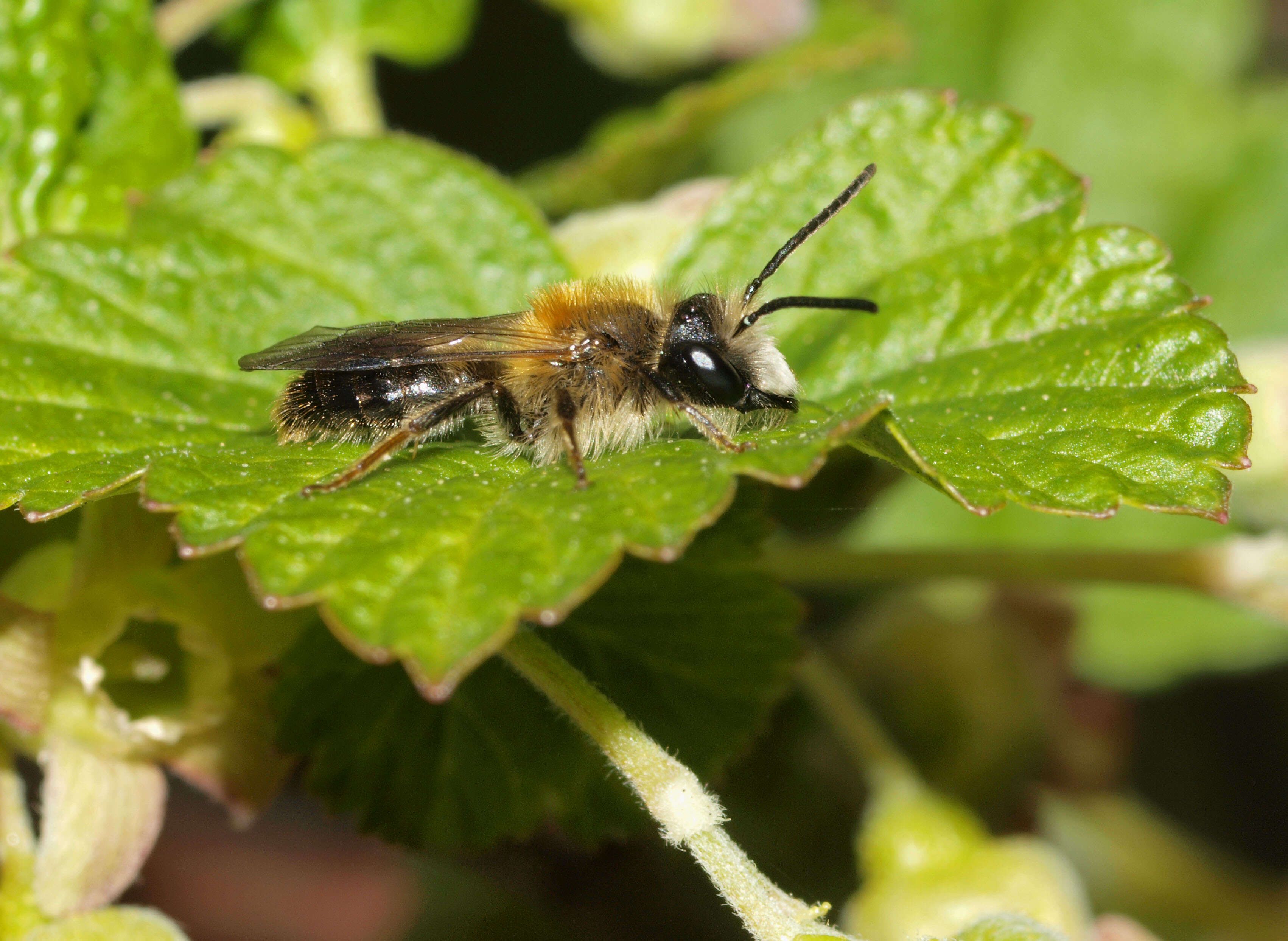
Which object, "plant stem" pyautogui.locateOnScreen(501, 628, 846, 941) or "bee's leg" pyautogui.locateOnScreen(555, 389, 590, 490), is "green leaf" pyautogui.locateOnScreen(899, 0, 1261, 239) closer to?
"bee's leg" pyautogui.locateOnScreen(555, 389, 590, 490)

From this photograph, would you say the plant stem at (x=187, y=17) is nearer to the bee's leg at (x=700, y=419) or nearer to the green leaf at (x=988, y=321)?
the green leaf at (x=988, y=321)

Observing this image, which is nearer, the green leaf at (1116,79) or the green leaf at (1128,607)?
the green leaf at (1128,607)

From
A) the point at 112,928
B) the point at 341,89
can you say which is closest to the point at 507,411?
the point at 112,928

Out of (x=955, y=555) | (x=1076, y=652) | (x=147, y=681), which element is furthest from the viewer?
(x=1076, y=652)

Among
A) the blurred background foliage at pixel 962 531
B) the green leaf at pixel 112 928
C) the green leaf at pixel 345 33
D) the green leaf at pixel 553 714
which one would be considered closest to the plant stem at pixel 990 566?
the blurred background foliage at pixel 962 531

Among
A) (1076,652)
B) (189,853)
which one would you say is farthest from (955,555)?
(189,853)

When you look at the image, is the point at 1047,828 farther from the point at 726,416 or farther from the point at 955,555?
the point at 726,416

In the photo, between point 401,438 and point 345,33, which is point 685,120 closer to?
point 345,33
